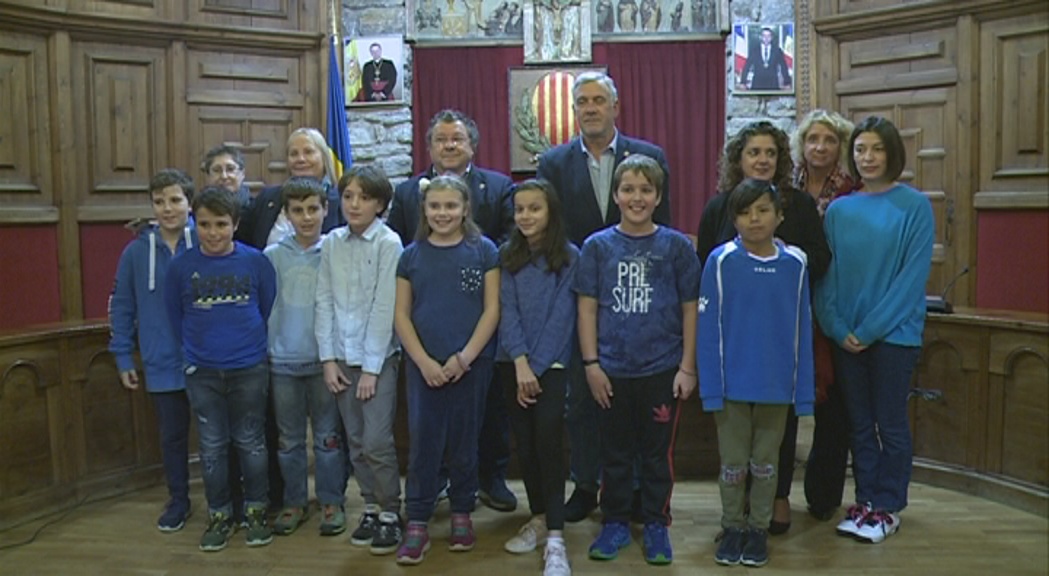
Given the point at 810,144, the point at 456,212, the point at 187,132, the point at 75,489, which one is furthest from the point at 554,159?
the point at 187,132

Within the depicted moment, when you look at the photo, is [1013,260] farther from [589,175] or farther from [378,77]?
[378,77]

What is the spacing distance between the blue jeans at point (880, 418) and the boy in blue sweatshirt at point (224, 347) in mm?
2108

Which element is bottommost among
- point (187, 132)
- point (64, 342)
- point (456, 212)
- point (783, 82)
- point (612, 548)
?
point (612, 548)

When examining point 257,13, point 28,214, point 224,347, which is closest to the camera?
point 224,347

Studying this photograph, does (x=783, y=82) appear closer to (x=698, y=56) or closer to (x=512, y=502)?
(x=698, y=56)

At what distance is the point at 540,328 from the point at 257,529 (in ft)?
4.15

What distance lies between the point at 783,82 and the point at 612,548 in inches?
160

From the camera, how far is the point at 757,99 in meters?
6.13

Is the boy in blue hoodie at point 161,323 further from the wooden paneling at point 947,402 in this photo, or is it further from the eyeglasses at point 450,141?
the wooden paneling at point 947,402

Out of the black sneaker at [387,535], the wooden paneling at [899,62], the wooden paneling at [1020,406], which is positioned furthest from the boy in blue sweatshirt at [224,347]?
the wooden paneling at [899,62]

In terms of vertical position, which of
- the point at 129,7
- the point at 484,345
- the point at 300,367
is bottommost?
the point at 300,367

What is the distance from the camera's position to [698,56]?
6363 mm

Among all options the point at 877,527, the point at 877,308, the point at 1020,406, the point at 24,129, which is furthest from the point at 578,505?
the point at 24,129

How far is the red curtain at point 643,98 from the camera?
6.38 metres
